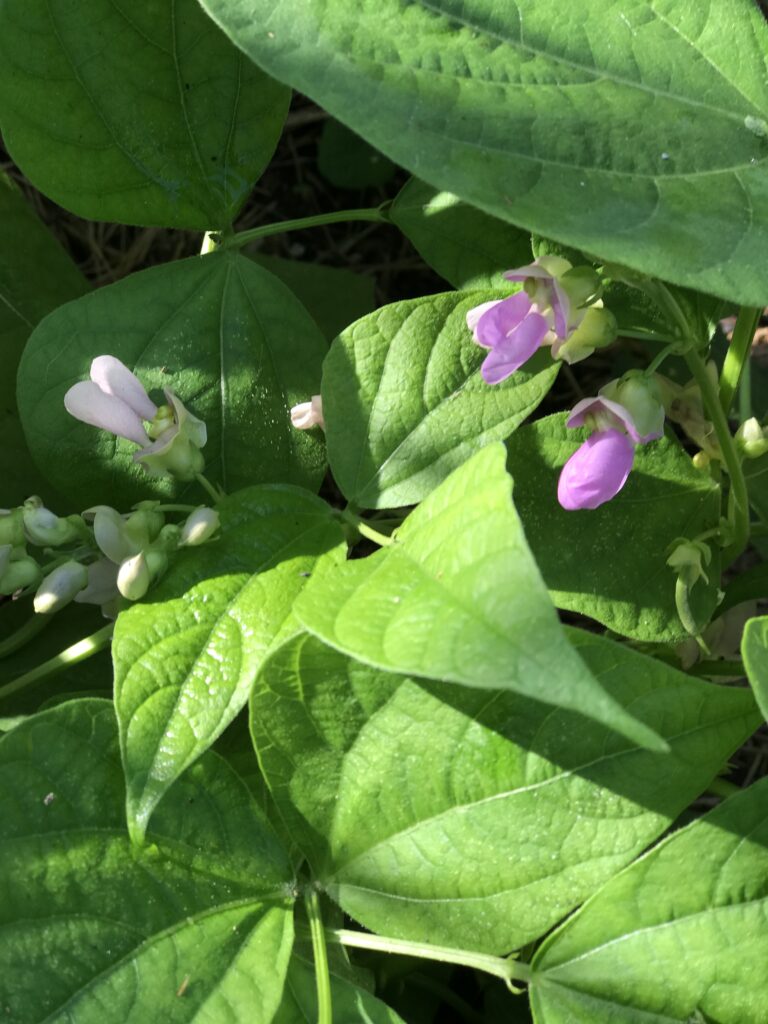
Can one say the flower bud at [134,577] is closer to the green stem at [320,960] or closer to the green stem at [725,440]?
the green stem at [320,960]

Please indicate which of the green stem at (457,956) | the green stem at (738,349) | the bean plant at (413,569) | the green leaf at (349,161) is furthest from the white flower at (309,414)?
the green leaf at (349,161)

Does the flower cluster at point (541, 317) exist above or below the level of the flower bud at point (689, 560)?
above

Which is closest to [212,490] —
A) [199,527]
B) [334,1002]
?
[199,527]

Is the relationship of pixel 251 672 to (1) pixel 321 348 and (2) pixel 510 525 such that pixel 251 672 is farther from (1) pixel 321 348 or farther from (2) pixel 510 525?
(1) pixel 321 348

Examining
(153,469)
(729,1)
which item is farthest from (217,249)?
(729,1)

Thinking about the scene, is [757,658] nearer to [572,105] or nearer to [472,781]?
[472,781]

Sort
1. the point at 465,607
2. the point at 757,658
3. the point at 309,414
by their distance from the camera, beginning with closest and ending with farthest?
the point at 465,607 → the point at 757,658 → the point at 309,414
